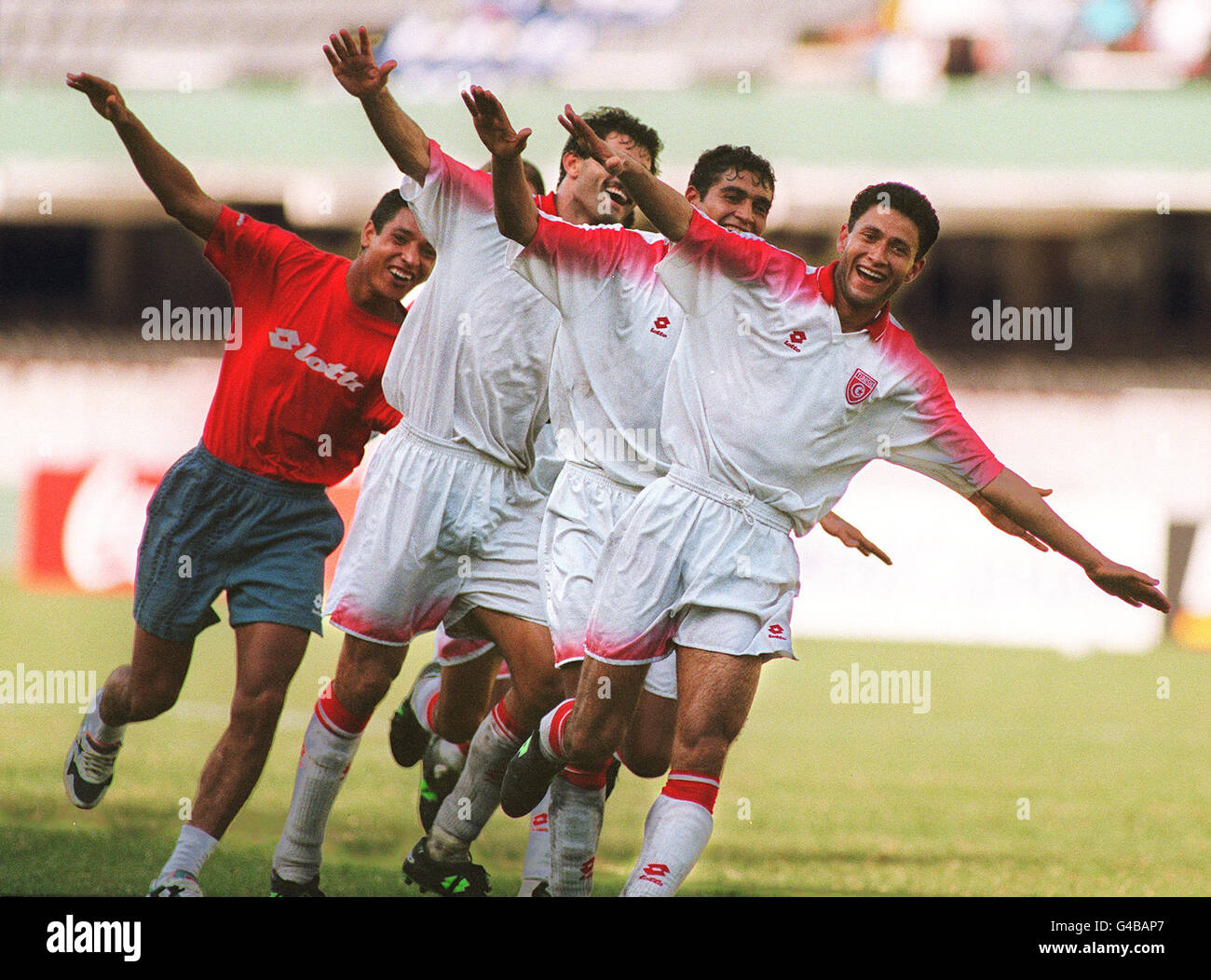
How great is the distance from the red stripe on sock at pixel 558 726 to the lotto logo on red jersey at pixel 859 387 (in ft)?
4.09

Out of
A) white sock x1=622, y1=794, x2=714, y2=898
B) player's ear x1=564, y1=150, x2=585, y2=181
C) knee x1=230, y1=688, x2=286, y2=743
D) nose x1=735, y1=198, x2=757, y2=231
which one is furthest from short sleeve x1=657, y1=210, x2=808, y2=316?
knee x1=230, y1=688, x2=286, y2=743

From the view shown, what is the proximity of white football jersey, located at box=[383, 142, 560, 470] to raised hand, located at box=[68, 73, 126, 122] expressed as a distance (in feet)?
3.05

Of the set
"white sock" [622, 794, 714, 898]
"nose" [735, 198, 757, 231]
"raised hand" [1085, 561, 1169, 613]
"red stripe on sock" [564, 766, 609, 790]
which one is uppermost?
"nose" [735, 198, 757, 231]

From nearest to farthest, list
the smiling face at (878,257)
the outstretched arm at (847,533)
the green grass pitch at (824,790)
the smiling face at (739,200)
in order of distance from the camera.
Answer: the smiling face at (878,257), the smiling face at (739,200), the outstretched arm at (847,533), the green grass pitch at (824,790)

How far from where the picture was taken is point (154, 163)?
5035 mm

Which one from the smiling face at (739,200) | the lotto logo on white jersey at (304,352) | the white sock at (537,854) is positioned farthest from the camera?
the white sock at (537,854)

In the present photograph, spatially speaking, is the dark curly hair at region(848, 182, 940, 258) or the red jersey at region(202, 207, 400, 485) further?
the red jersey at region(202, 207, 400, 485)

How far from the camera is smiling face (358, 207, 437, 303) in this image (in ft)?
17.7

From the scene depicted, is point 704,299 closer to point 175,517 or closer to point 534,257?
point 534,257

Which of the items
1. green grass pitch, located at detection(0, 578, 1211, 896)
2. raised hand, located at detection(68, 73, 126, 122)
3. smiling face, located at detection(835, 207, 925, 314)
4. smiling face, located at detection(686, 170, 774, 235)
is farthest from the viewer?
green grass pitch, located at detection(0, 578, 1211, 896)

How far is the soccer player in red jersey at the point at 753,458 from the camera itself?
4.56 m

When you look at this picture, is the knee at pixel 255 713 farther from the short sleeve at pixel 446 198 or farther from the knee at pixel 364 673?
the short sleeve at pixel 446 198

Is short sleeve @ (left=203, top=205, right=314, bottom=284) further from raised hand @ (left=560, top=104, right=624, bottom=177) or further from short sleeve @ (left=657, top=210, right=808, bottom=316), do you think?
short sleeve @ (left=657, top=210, right=808, bottom=316)

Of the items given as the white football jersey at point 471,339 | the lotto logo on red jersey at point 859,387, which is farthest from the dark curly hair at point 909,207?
the white football jersey at point 471,339
